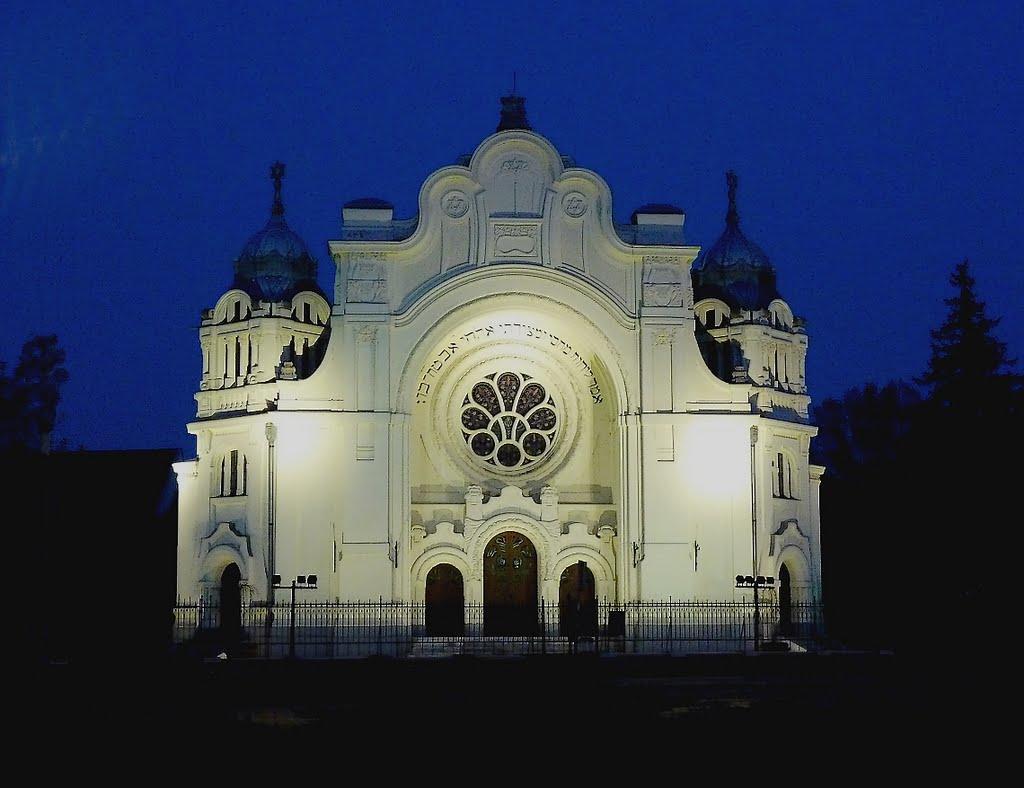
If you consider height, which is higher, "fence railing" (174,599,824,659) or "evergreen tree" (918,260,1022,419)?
"evergreen tree" (918,260,1022,419)

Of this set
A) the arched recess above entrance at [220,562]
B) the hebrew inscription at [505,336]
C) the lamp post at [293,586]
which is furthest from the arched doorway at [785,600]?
the arched recess above entrance at [220,562]

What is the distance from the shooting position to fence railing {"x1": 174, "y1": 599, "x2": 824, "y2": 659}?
4534 centimetres

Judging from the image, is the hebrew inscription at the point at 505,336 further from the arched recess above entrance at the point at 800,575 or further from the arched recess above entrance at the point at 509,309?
the arched recess above entrance at the point at 800,575

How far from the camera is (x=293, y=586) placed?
43.8 metres

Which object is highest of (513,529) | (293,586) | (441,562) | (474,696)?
(513,529)

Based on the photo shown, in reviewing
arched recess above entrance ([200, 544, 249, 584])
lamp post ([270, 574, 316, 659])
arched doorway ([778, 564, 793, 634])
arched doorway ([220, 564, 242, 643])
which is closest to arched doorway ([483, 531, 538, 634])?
lamp post ([270, 574, 316, 659])

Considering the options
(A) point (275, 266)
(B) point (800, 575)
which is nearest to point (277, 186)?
(A) point (275, 266)

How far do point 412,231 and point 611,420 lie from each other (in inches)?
338

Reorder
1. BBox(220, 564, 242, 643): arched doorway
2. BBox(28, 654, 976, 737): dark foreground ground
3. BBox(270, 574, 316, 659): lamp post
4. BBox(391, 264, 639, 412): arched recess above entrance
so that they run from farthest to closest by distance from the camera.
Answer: BBox(220, 564, 242, 643): arched doorway, BBox(391, 264, 639, 412): arched recess above entrance, BBox(270, 574, 316, 659): lamp post, BBox(28, 654, 976, 737): dark foreground ground

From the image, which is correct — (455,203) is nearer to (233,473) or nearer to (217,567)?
(233,473)

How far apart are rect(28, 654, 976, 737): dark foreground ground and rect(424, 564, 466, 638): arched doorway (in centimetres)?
889

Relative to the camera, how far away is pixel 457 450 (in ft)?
163

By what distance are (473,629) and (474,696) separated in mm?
18820

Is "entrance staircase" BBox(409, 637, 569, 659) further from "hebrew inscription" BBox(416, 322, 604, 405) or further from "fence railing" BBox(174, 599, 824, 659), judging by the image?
"hebrew inscription" BBox(416, 322, 604, 405)
